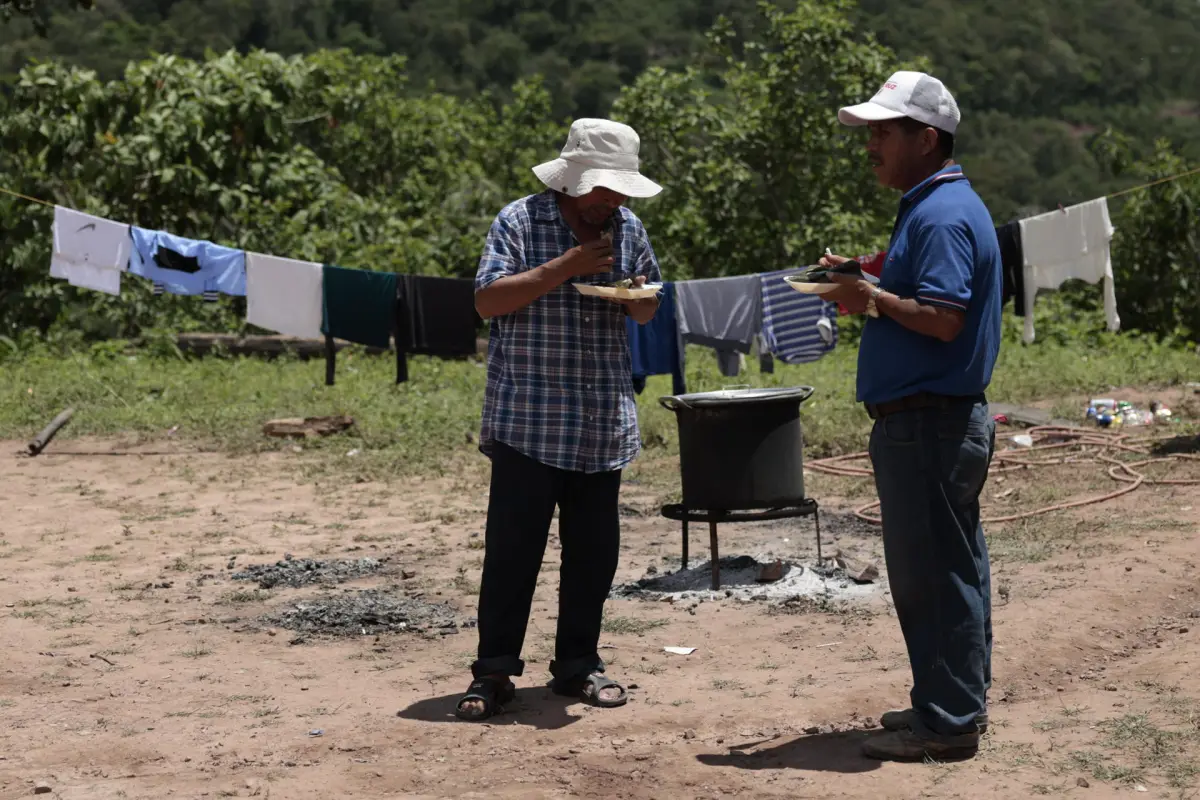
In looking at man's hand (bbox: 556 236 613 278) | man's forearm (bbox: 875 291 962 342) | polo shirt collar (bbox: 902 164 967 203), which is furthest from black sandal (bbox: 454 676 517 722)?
polo shirt collar (bbox: 902 164 967 203)

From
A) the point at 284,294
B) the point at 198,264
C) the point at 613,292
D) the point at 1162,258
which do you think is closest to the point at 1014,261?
the point at 284,294

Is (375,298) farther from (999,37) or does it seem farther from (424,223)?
(999,37)

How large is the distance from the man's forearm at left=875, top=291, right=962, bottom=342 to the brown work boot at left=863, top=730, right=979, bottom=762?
1082mm

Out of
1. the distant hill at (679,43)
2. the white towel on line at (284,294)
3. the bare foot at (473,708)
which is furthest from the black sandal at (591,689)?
the distant hill at (679,43)

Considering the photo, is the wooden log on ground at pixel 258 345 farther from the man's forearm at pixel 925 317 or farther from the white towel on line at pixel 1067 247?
the man's forearm at pixel 925 317

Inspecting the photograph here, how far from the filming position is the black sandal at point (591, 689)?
4590mm

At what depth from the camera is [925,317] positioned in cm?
374

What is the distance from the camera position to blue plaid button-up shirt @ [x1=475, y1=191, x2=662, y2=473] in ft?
14.4

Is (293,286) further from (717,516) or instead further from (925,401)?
(925,401)

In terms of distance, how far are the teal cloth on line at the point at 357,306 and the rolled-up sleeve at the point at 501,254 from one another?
6032 mm

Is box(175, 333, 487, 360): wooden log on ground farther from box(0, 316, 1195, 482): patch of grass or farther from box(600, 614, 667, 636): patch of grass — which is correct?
box(600, 614, 667, 636): patch of grass

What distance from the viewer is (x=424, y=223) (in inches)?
733

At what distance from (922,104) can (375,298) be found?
276 inches

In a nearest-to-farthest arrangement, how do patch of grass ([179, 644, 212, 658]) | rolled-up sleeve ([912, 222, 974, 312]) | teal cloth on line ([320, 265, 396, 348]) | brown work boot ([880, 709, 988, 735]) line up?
rolled-up sleeve ([912, 222, 974, 312]), brown work boot ([880, 709, 988, 735]), patch of grass ([179, 644, 212, 658]), teal cloth on line ([320, 265, 396, 348])
